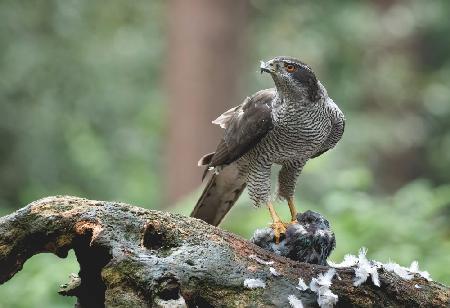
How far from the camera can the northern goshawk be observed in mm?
A: 4598

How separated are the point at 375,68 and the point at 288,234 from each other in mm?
9976

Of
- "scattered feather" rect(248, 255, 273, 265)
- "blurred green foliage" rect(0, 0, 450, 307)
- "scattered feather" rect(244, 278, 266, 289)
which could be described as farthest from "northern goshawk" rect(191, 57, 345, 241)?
"blurred green foliage" rect(0, 0, 450, 307)

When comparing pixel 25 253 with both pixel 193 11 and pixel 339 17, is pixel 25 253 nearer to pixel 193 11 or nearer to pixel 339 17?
pixel 193 11

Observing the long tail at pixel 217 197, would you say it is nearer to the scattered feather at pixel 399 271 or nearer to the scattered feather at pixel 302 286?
the scattered feather at pixel 399 271

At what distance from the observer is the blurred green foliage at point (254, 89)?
695 centimetres

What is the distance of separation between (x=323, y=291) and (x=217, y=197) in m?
1.83

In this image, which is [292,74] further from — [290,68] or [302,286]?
[302,286]

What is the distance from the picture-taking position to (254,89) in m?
13.8

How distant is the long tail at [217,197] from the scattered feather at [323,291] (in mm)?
1723

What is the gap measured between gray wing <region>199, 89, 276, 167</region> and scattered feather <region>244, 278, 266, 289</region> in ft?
5.28

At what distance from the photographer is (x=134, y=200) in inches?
635

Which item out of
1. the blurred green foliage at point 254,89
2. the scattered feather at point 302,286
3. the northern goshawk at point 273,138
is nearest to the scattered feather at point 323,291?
the scattered feather at point 302,286

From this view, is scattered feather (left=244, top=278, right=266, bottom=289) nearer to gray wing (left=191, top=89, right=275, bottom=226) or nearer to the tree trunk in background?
gray wing (left=191, top=89, right=275, bottom=226)

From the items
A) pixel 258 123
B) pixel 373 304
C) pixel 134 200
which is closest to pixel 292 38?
pixel 134 200
